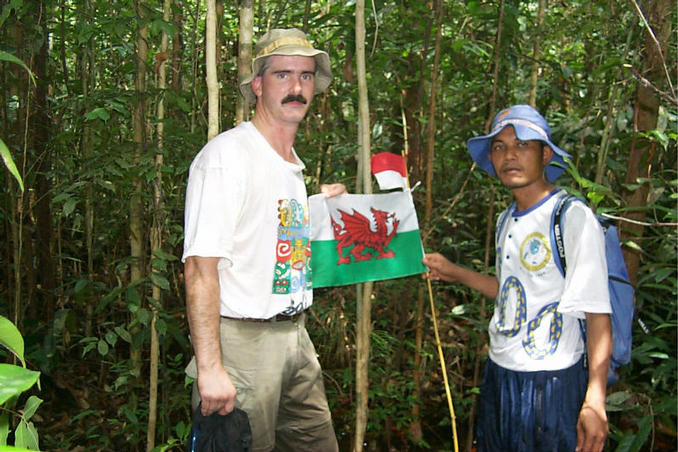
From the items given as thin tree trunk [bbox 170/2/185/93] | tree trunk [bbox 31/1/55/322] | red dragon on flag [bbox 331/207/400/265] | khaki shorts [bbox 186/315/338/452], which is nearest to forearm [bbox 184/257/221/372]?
khaki shorts [bbox 186/315/338/452]

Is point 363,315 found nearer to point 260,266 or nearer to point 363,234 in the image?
point 363,234

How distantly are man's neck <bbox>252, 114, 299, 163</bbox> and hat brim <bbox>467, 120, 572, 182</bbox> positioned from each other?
2.44ft

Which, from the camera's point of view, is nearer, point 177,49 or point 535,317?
point 535,317

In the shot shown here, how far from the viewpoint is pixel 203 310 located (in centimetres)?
183

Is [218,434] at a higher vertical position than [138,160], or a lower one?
lower

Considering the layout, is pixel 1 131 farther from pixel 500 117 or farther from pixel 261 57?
pixel 500 117

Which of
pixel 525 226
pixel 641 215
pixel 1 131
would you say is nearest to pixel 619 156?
pixel 641 215

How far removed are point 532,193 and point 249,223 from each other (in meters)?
1.03

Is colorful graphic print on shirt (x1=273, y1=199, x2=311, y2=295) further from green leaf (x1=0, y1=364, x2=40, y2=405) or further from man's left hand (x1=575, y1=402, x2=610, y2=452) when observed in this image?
green leaf (x1=0, y1=364, x2=40, y2=405)

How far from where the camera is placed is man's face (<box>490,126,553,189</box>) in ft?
7.07

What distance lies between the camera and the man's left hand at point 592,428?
1.86 m

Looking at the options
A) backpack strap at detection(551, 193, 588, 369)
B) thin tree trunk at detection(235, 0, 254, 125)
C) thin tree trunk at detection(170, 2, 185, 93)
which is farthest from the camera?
thin tree trunk at detection(170, 2, 185, 93)

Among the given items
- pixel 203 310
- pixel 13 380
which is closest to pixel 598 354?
pixel 203 310

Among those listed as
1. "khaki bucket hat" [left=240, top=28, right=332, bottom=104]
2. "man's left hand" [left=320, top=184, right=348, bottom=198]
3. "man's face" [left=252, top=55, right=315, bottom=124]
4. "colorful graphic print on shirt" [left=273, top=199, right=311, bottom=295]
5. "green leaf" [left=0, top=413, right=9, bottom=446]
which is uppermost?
"khaki bucket hat" [left=240, top=28, right=332, bottom=104]
